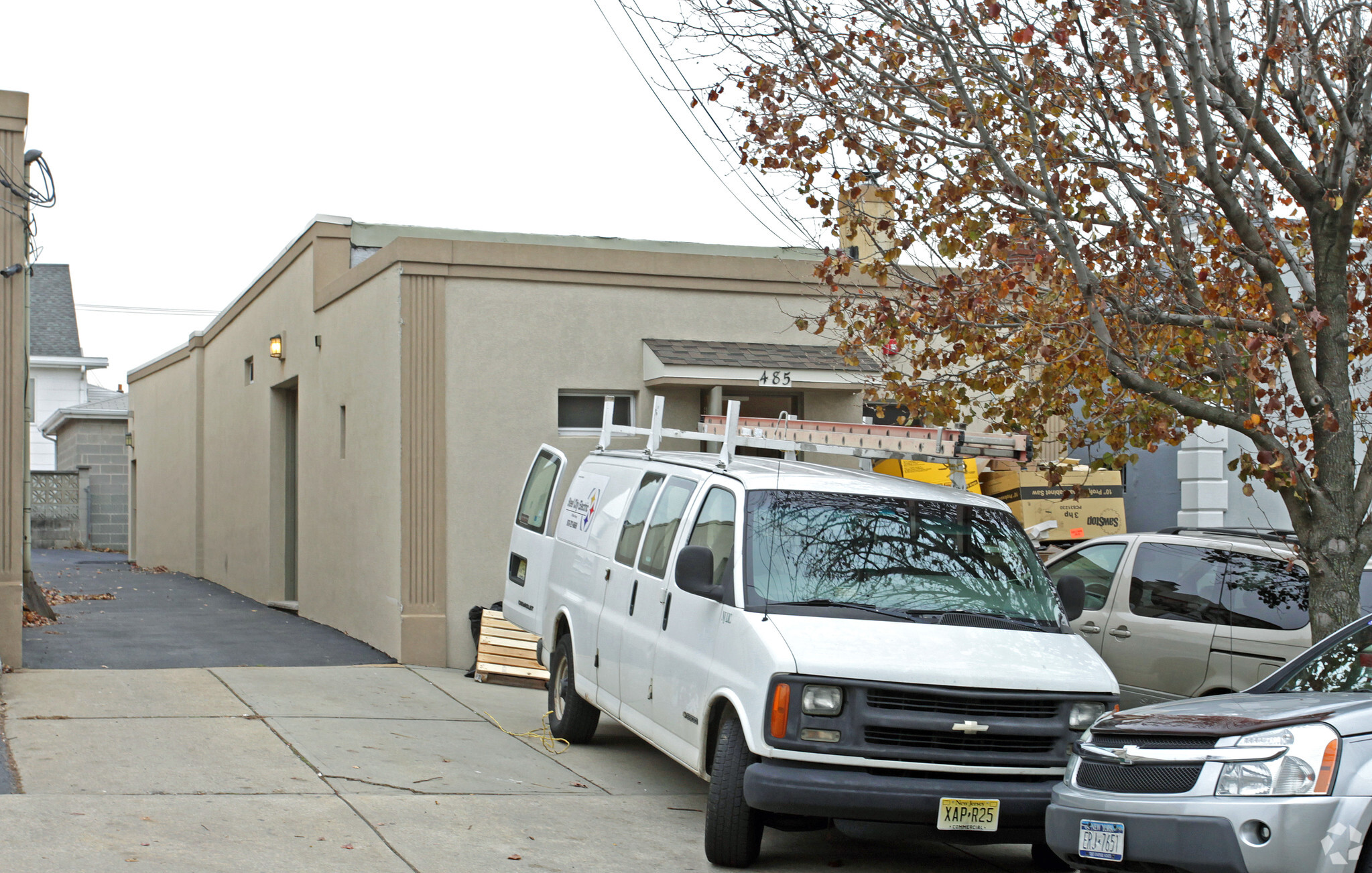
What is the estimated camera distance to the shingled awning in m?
12.7

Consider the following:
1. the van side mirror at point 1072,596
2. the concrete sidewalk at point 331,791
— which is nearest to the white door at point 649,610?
the concrete sidewalk at point 331,791

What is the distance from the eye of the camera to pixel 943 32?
329 inches

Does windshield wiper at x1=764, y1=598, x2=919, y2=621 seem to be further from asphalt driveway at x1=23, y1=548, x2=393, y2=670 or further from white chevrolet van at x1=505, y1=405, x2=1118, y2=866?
asphalt driveway at x1=23, y1=548, x2=393, y2=670

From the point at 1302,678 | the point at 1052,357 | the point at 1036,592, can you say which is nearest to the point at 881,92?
the point at 1052,357

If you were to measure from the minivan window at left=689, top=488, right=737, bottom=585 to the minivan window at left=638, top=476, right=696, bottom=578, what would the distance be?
8.9 inches

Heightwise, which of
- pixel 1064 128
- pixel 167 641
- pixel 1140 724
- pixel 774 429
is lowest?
pixel 167 641

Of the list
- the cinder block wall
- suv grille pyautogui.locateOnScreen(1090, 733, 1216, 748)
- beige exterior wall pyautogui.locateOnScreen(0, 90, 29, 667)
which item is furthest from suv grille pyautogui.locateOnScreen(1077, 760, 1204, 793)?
the cinder block wall

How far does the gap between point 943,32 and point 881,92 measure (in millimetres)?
651

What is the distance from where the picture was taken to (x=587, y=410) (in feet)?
43.2

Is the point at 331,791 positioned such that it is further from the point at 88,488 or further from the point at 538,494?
the point at 88,488

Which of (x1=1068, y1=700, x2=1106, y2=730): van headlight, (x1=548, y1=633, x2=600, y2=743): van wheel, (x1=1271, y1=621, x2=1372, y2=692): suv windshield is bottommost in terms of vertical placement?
(x1=548, y1=633, x2=600, y2=743): van wheel

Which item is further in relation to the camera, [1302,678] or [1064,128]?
[1064,128]

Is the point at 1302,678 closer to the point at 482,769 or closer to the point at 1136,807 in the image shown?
the point at 1136,807

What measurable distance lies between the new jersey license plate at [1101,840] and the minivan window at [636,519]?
3711 millimetres
